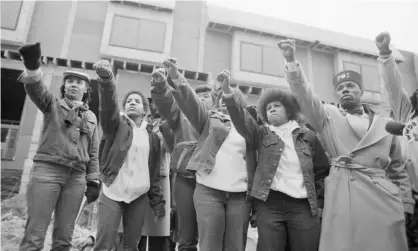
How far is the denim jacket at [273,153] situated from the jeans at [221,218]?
0.62ft

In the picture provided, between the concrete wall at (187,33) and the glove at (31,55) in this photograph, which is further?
the concrete wall at (187,33)

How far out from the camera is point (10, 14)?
10.9 meters

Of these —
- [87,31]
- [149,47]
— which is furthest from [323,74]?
[87,31]

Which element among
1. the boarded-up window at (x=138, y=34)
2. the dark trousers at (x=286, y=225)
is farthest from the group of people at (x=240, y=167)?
the boarded-up window at (x=138, y=34)

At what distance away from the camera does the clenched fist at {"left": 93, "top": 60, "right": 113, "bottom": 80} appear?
2645mm

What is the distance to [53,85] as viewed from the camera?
415 inches

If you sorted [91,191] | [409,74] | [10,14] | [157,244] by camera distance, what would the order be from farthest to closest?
[409,74]
[10,14]
[157,244]
[91,191]

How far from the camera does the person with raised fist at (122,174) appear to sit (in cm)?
265

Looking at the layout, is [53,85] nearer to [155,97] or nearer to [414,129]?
[155,97]

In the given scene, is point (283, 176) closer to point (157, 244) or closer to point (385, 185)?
point (385, 185)

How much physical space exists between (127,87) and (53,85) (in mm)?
2648

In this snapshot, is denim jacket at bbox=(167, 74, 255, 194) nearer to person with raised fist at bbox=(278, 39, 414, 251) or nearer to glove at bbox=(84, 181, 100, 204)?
person with raised fist at bbox=(278, 39, 414, 251)

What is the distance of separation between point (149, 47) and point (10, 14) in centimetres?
520

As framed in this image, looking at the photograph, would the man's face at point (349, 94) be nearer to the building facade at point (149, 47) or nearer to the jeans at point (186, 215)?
the jeans at point (186, 215)
